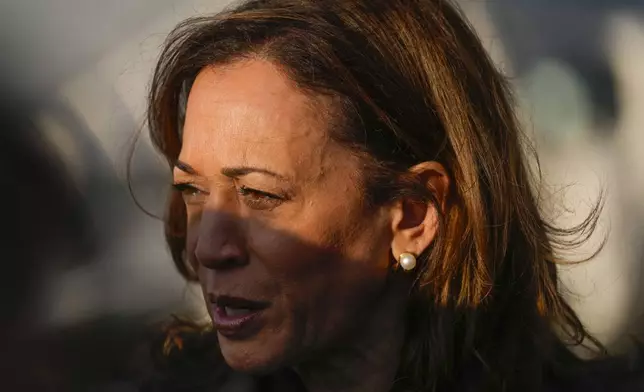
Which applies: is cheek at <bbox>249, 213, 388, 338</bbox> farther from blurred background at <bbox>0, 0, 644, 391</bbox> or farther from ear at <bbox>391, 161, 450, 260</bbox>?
blurred background at <bbox>0, 0, 644, 391</bbox>

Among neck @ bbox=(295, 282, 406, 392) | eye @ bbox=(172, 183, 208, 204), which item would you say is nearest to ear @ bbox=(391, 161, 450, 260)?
neck @ bbox=(295, 282, 406, 392)

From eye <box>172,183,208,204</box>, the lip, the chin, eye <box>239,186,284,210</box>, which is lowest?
the chin

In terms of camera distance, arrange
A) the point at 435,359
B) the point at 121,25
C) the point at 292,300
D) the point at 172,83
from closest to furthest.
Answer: the point at 292,300, the point at 435,359, the point at 172,83, the point at 121,25

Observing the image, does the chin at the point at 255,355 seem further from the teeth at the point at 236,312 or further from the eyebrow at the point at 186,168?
the eyebrow at the point at 186,168

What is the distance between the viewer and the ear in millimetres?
2018

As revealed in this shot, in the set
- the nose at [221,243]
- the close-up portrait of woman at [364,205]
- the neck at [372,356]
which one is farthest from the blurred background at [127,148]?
the nose at [221,243]

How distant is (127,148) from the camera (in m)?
3.13

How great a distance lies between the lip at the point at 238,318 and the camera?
195 cm

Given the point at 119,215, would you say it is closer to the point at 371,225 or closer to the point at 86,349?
the point at 86,349

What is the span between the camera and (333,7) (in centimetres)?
206

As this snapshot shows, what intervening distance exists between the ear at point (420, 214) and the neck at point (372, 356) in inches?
6.2

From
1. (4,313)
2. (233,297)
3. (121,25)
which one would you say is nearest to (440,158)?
(233,297)

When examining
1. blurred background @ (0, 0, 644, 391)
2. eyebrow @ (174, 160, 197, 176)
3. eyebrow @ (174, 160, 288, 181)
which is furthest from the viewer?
blurred background @ (0, 0, 644, 391)

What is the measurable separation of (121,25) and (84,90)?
29cm
